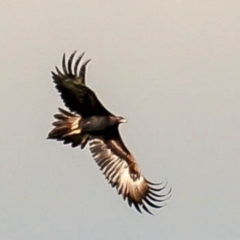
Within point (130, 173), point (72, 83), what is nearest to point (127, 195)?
point (130, 173)

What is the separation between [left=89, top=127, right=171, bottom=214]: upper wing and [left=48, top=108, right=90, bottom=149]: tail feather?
2.89ft

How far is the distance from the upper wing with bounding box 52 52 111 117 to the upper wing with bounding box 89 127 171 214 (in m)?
1.14

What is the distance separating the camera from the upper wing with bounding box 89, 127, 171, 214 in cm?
3250

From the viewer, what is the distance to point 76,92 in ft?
102

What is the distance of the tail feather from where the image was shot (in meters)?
31.4

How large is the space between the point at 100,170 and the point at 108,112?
5.47 ft

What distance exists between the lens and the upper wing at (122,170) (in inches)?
1280

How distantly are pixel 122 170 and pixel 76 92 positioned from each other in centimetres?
227

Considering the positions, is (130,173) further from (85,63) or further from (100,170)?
(85,63)

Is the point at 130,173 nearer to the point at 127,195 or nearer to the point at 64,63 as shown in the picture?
the point at 127,195

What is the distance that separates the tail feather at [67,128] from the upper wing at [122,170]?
881 mm

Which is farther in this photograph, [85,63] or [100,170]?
[100,170]

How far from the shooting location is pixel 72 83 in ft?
102

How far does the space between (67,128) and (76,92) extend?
642mm
